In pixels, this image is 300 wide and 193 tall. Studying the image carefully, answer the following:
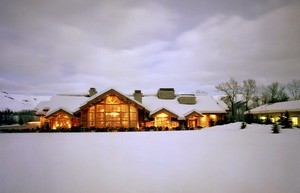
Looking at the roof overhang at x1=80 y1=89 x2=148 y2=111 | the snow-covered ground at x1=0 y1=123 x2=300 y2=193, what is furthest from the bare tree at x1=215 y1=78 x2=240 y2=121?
the snow-covered ground at x1=0 y1=123 x2=300 y2=193

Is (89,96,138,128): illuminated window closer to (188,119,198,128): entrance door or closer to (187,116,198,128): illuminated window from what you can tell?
(187,116,198,128): illuminated window

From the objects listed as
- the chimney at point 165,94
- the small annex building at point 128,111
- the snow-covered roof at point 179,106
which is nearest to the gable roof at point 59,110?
the small annex building at point 128,111

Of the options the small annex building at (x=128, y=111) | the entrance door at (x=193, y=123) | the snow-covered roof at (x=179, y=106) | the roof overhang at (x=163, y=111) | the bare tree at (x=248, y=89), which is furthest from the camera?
the bare tree at (x=248, y=89)

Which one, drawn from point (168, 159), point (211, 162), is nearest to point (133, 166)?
point (168, 159)

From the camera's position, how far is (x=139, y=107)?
110 ft

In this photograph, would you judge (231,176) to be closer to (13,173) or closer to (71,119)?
(13,173)

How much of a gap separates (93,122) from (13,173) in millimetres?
25400

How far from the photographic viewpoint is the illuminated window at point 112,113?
108ft

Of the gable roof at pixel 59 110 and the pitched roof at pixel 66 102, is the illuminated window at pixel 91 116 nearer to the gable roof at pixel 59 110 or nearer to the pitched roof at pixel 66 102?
the gable roof at pixel 59 110

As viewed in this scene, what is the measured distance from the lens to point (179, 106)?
38.7 metres

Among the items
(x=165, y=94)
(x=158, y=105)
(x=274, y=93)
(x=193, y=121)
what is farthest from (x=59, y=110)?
(x=274, y=93)

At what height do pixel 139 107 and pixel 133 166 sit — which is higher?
pixel 139 107

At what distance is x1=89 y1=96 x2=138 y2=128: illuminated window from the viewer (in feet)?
108

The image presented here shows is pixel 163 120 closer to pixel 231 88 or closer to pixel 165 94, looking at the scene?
pixel 165 94
